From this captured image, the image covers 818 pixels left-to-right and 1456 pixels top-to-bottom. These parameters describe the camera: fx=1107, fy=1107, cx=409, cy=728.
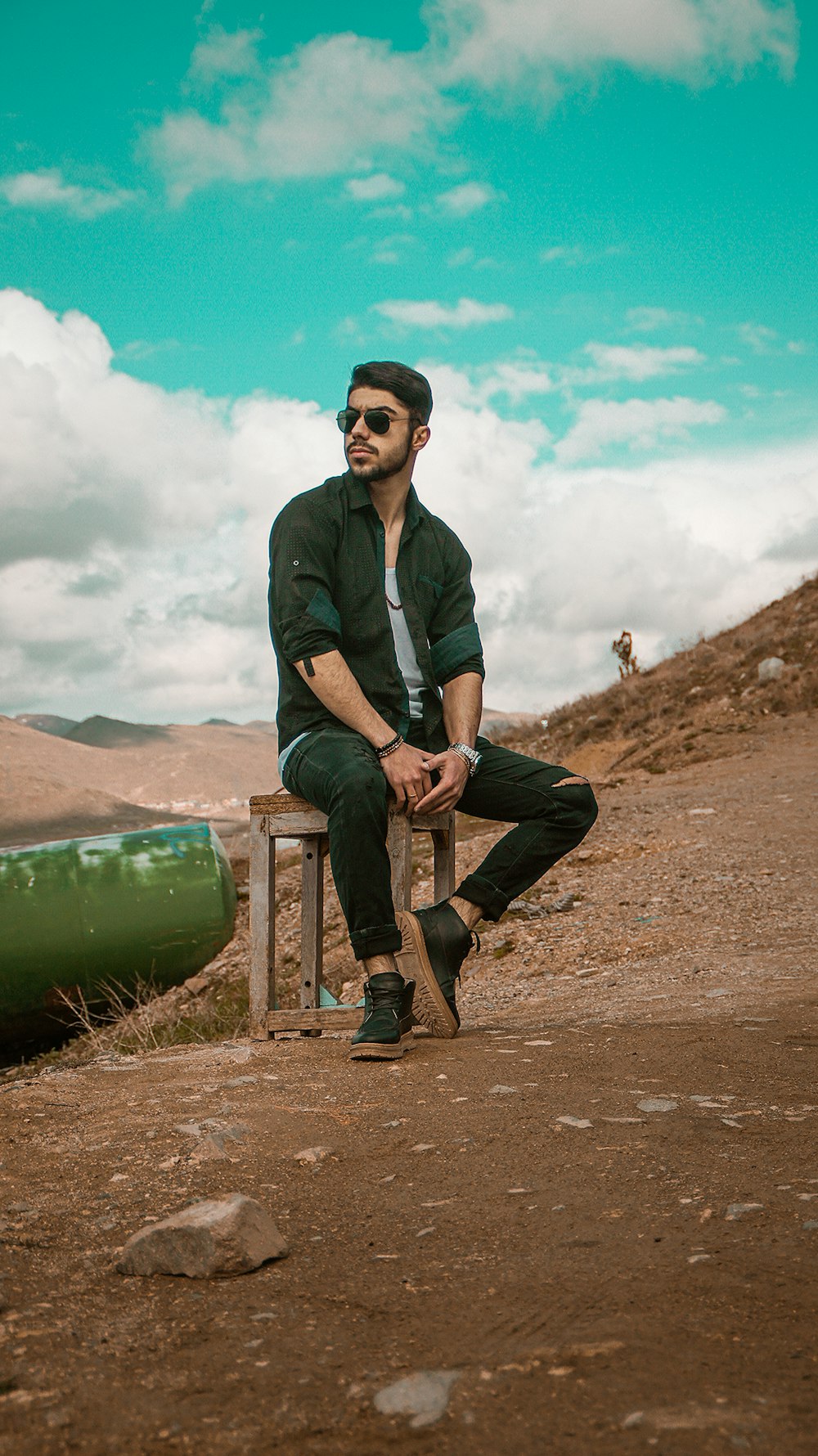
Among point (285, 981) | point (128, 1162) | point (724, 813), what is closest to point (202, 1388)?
point (128, 1162)

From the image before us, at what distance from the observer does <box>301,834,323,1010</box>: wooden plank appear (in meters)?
3.54

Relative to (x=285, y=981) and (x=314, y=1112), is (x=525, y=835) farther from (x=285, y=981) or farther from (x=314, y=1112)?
(x=285, y=981)

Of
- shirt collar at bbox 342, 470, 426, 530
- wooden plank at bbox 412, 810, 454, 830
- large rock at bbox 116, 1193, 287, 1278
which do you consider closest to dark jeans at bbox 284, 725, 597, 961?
wooden plank at bbox 412, 810, 454, 830

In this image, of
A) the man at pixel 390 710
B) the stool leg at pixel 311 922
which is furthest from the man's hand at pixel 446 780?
the stool leg at pixel 311 922

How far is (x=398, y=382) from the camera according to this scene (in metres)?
3.34

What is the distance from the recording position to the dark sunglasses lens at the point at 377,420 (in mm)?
3304

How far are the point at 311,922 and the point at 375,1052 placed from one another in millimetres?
934

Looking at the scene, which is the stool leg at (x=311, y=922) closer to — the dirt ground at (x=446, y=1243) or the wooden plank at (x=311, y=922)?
Result: the wooden plank at (x=311, y=922)

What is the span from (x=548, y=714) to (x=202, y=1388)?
709 inches

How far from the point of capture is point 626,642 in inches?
871

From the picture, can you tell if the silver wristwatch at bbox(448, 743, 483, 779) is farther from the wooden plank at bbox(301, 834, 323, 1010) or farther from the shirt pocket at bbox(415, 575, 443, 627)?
the wooden plank at bbox(301, 834, 323, 1010)

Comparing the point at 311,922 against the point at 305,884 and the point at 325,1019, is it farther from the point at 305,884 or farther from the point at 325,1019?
the point at 325,1019

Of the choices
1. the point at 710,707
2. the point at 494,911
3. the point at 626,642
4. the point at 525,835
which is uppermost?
the point at 626,642

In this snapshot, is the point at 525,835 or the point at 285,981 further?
the point at 285,981
